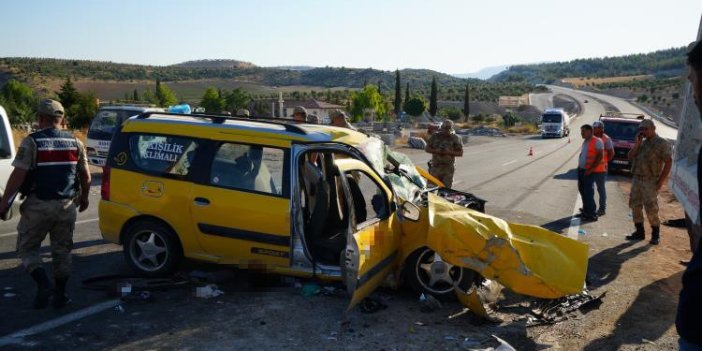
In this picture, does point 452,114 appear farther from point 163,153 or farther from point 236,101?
point 163,153

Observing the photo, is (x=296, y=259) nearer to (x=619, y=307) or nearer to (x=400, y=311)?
(x=400, y=311)

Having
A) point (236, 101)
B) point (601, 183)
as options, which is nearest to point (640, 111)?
point (236, 101)

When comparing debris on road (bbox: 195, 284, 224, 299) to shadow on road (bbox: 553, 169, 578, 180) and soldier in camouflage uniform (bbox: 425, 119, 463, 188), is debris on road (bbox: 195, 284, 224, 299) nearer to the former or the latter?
soldier in camouflage uniform (bbox: 425, 119, 463, 188)

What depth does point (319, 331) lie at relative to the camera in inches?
191

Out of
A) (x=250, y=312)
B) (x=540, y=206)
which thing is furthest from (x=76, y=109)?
(x=250, y=312)

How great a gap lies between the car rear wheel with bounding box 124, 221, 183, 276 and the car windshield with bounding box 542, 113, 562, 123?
159 feet

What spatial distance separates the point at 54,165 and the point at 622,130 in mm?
20029

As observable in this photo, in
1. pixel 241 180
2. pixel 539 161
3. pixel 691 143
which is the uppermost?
pixel 691 143

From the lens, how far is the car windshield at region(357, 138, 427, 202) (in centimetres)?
607

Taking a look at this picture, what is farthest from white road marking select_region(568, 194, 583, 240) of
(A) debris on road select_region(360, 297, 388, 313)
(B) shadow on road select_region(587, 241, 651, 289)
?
(A) debris on road select_region(360, 297, 388, 313)

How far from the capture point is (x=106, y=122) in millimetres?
14758

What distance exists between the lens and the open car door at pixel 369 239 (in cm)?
468

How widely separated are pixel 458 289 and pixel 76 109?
44765 mm

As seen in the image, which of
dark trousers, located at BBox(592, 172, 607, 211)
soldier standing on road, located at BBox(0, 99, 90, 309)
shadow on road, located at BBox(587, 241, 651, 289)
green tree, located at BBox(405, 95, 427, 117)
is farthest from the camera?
green tree, located at BBox(405, 95, 427, 117)
